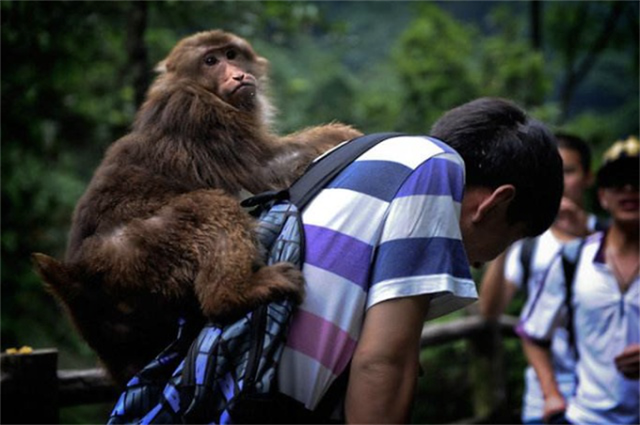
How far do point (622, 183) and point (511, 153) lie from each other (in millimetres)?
1806

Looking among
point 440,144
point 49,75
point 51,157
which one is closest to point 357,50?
point 51,157

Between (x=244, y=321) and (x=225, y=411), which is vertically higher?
(x=244, y=321)

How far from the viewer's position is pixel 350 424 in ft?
5.34

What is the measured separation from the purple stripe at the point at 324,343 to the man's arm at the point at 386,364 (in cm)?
3

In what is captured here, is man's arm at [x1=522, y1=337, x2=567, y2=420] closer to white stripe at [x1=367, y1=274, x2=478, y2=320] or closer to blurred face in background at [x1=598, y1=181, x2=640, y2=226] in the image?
blurred face in background at [x1=598, y1=181, x2=640, y2=226]

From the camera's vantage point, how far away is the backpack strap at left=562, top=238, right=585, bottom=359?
3.46 meters

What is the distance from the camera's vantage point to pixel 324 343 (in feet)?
5.39

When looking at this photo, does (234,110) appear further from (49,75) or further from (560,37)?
(560,37)

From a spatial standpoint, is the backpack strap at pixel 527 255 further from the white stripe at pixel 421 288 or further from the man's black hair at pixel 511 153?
the white stripe at pixel 421 288

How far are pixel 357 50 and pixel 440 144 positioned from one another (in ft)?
66.8

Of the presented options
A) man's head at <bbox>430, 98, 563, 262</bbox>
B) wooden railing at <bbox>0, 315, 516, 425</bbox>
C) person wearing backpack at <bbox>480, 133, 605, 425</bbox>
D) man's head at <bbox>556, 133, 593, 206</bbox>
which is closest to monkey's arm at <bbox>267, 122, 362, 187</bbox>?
man's head at <bbox>430, 98, 563, 262</bbox>

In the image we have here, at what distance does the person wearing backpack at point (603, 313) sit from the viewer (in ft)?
10.8

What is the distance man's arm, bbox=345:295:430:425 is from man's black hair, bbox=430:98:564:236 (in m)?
0.40

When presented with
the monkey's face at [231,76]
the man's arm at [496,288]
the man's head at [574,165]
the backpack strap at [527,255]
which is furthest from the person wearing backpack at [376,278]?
the man's head at [574,165]
